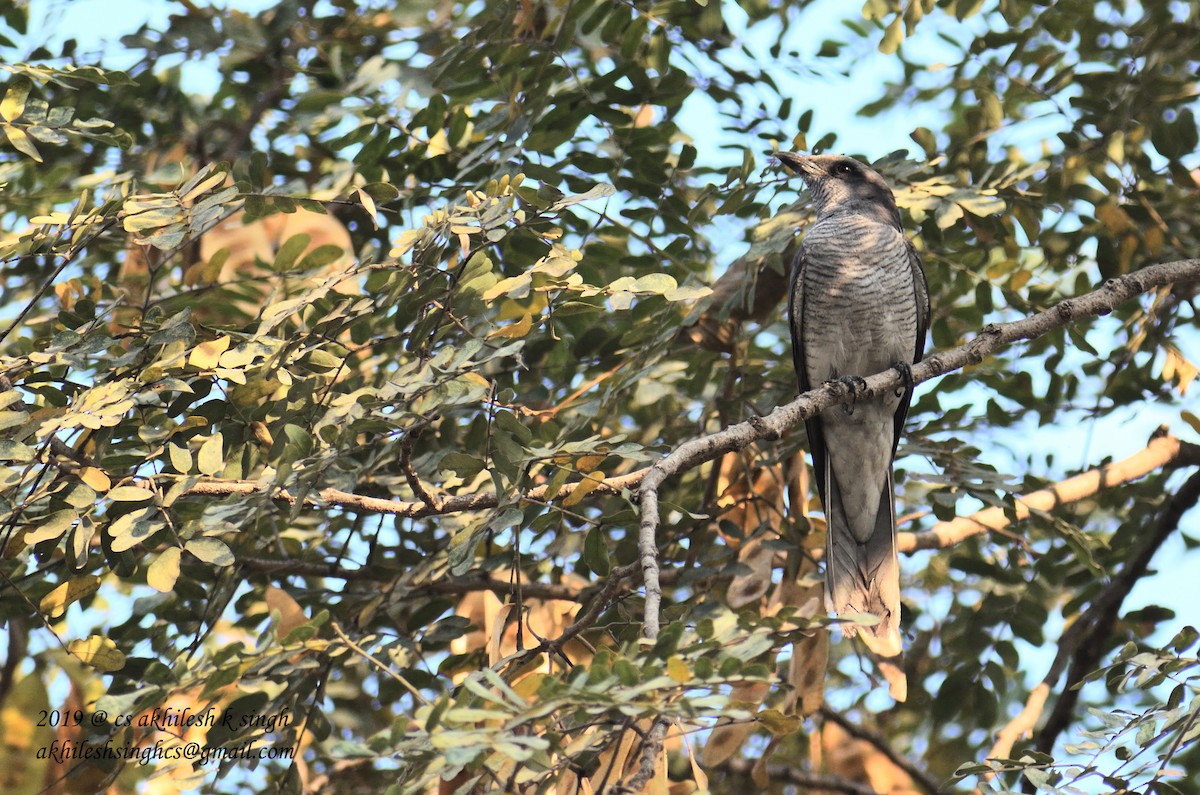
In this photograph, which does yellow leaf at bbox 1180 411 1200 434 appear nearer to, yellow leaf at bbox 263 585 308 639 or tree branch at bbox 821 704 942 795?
tree branch at bbox 821 704 942 795

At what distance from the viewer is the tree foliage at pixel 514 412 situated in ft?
8.43

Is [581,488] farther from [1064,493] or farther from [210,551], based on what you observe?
[1064,493]

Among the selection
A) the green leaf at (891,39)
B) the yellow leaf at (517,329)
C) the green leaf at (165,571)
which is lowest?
the green leaf at (165,571)

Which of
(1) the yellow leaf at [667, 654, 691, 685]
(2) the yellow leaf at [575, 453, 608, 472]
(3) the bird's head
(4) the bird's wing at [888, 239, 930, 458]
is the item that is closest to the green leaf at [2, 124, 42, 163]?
(2) the yellow leaf at [575, 453, 608, 472]

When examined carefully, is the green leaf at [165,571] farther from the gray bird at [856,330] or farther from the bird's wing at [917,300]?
the bird's wing at [917,300]

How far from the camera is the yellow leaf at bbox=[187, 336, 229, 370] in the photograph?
2.75 meters

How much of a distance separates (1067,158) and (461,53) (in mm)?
2529

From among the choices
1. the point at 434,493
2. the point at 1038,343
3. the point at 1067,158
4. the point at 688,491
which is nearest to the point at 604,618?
the point at 434,493

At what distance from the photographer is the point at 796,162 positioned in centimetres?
463

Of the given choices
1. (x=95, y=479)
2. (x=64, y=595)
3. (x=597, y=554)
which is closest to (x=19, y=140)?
(x=95, y=479)

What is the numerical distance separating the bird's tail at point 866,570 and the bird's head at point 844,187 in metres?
1.21

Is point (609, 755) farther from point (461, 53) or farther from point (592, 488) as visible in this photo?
point (461, 53)

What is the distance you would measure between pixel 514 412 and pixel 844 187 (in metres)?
2.54

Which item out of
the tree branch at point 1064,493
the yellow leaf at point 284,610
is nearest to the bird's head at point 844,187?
the tree branch at point 1064,493
